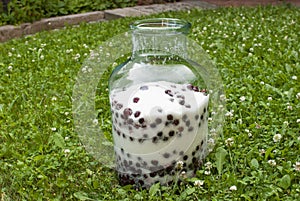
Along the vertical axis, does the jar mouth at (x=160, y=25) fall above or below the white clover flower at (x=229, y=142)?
above

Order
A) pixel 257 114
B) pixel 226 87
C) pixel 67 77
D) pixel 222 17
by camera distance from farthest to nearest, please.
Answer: pixel 222 17
pixel 67 77
pixel 226 87
pixel 257 114

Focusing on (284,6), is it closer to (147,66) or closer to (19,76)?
(19,76)

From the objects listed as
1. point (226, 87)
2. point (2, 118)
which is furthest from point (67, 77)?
point (226, 87)

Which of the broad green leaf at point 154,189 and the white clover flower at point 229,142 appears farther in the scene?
the white clover flower at point 229,142

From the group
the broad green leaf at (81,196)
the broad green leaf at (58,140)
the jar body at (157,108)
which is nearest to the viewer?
the jar body at (157,108)

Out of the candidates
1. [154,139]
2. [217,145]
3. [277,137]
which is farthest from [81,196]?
[277,137]

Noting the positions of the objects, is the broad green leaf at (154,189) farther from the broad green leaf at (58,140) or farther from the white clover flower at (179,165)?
the broad green leaf at (58,140)

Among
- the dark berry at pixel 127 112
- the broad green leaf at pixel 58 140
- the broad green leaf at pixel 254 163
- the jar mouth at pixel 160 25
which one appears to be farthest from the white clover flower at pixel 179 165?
the broad green leaf at pixel 58 140
